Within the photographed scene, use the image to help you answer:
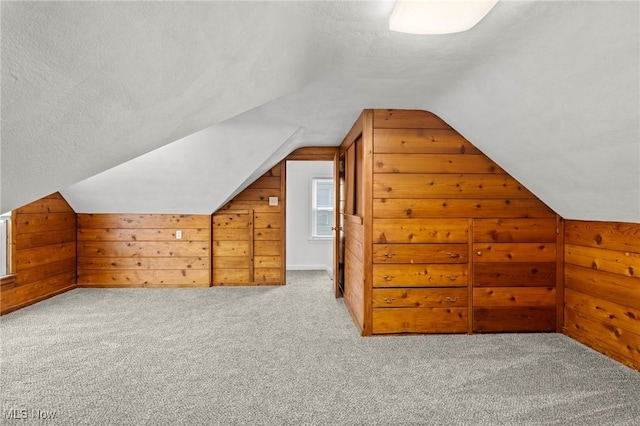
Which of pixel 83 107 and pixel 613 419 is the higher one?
pixel 83 107

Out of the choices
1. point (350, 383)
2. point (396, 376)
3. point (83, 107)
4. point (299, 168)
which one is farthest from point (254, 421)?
point (299, 168)

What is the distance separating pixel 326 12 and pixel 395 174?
171 cm

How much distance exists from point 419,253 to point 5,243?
391cm

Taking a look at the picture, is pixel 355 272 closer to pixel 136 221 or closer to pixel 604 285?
pixel 604 285

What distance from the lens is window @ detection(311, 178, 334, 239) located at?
6578 millimetres

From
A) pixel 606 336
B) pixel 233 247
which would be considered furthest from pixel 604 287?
pixel 233 247

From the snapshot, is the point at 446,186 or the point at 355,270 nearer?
the point at 446,186

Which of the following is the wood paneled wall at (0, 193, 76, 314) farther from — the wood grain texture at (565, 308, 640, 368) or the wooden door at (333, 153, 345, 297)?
the wood grain texture at (565, 308, 640, 368)

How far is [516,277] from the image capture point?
3199mm

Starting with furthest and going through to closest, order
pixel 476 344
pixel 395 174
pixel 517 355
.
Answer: pixel 395 174 → pixel 476 344 → pixel 517 355

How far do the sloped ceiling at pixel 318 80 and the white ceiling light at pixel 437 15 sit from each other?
95mm

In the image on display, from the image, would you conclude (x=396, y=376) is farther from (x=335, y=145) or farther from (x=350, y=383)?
(x=335, y=145)

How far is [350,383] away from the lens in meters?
2.29

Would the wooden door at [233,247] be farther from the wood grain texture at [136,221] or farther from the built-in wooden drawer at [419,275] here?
the built-in wooden drawer at [419,275]
